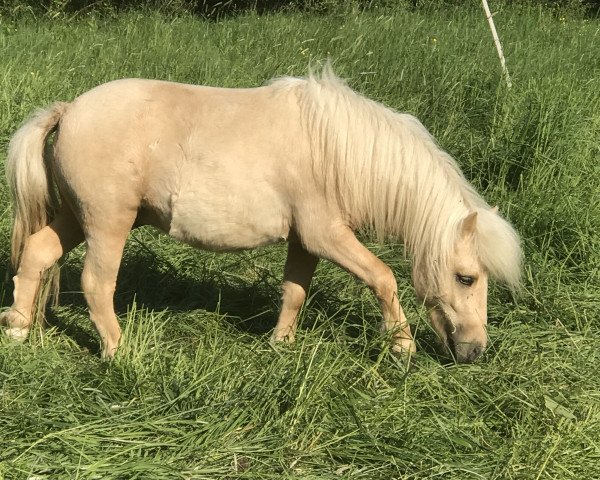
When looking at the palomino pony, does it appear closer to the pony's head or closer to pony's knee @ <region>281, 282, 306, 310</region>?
the pony's head

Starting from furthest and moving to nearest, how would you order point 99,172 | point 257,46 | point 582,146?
point 257,46 → point 582,146 → point 99,172

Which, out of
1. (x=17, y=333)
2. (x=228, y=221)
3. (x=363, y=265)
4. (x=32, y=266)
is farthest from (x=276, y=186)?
(x=17, y=333)

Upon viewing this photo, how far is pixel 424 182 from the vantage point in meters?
3.92

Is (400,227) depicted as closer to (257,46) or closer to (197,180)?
(197,180)

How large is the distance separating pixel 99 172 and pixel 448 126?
3.48 metres

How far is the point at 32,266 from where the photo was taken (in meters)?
4.14

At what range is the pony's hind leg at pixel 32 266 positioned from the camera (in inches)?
161

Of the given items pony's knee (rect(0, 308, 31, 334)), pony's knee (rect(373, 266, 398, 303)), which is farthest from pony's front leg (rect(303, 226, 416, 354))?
pony's knee (rect(0, 308, 31, 334))

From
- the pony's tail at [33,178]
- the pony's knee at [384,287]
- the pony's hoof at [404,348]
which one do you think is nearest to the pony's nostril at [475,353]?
the pony's hoof at [404,348]

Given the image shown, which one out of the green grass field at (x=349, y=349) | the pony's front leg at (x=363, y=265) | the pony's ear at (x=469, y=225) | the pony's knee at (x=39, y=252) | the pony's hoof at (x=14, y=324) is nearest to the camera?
the green grass field at (x=349, y=349)

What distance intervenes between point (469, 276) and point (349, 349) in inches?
26.9

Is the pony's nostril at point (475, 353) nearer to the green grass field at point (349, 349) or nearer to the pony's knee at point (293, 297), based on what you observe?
the green grass field at point (349, 349)

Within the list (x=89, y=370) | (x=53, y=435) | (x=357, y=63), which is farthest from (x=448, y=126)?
(x=53, y=435)

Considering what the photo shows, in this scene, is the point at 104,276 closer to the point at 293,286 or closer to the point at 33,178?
the point at 33,178
